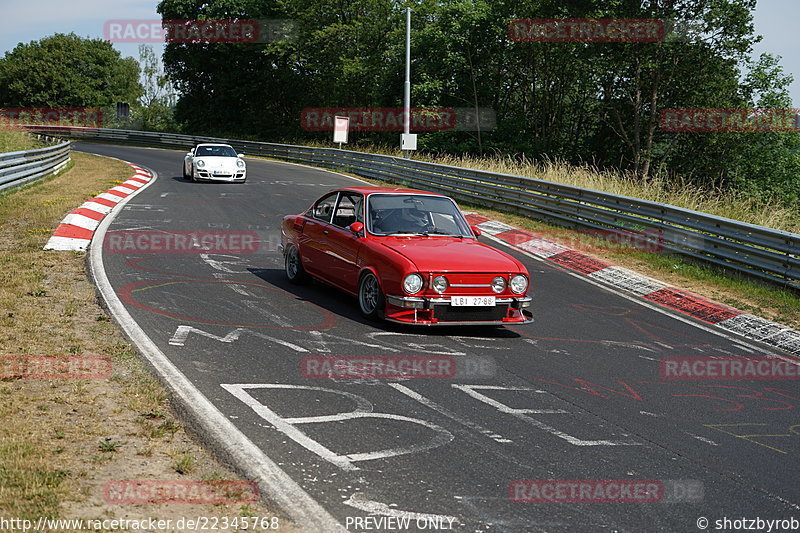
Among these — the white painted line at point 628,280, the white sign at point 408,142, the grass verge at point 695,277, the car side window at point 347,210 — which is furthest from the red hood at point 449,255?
the white sign at point 408,142

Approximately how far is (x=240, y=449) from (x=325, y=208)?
6618 mm

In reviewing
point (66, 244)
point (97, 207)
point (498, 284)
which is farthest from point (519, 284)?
point (97, 207)

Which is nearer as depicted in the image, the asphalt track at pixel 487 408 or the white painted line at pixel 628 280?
the asphalt track at pixel 487 408

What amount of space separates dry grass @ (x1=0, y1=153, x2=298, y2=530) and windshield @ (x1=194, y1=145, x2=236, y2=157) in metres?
18.5

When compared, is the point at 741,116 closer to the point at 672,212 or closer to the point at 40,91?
the point at 672,212

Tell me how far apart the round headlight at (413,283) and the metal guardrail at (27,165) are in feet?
43.7

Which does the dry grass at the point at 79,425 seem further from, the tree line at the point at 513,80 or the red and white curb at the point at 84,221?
the tree line at the point at 513,80

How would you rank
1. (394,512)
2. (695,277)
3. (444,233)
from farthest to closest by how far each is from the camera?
(695,277) < (444,233) < (394,512)

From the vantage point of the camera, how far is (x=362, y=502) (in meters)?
4.66

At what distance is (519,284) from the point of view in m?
9.48

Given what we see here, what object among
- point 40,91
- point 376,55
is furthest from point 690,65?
point 40,91

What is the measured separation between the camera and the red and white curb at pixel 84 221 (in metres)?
13.4

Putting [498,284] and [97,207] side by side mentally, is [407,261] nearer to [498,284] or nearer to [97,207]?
[498,284]

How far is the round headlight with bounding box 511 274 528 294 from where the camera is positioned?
31.0 ft
